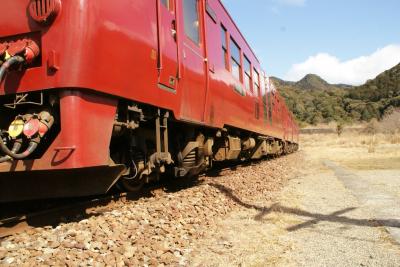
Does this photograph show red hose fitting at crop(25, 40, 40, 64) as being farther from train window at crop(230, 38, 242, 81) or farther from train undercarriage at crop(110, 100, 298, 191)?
train window at crop(230, 38, 242, 81)

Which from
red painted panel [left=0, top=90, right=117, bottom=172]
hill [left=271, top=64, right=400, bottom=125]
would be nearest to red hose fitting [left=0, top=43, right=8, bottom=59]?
red painted panel [left=0, top=90, right=117, bottom=172]

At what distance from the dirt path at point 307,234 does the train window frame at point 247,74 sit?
4051mm

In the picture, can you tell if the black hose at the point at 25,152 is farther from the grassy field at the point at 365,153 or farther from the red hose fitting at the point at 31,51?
the grassy field at the point at 365,153

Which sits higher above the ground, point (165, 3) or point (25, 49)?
point (165, 3)

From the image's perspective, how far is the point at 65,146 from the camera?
363 cm

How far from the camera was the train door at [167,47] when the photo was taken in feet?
16.1

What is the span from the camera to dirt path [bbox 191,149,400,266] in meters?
3.85

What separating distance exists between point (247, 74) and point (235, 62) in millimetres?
1570

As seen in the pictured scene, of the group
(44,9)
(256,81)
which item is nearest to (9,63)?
(44,9)

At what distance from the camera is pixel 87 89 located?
149 inches

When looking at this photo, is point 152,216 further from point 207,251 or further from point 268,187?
point 268,187

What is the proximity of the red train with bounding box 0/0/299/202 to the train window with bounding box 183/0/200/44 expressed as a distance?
0.15ft

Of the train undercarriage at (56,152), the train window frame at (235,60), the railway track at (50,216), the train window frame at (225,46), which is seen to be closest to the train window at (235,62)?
the train window frame at (235,60)

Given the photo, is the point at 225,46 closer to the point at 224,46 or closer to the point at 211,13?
the point at 224,46
